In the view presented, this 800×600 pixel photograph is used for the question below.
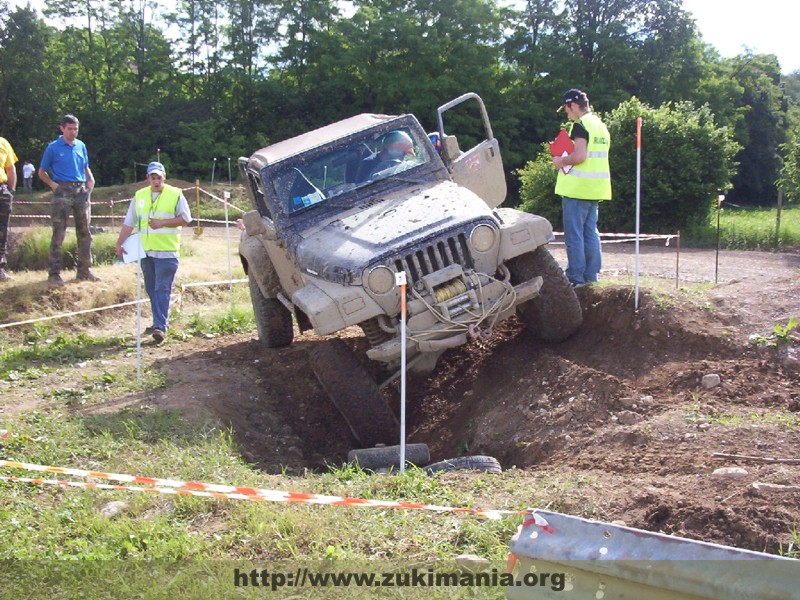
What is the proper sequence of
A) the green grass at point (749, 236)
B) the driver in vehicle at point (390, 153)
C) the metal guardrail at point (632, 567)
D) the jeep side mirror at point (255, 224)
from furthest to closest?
the green grass at point (749, 236)
the jeep side mirror at point (255, 224)
the driver in vehicle at point (390, 153)
the metal guardrail at point (632, 567)

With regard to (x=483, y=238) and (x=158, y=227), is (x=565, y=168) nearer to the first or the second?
(x=483, y=238)

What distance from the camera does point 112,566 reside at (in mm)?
4469

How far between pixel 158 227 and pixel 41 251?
641 cm

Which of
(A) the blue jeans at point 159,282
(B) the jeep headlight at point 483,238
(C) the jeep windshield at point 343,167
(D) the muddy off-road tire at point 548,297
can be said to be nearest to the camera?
(B) the jeep headlight at point 483,238

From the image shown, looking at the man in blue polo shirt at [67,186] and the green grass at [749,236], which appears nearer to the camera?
the man in blue polo shirt at [67,186]

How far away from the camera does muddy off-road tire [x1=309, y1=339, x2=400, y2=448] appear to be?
22.0 ft

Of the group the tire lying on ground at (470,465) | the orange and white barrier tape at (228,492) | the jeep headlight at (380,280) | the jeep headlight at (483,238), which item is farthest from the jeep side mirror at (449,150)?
the orange and white barrier tape at (228,492)

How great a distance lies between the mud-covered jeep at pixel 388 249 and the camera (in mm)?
6668

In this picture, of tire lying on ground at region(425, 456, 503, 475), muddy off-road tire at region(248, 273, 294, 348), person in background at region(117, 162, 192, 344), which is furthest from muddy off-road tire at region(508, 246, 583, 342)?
person in background at region(117, 162, 192, 344)

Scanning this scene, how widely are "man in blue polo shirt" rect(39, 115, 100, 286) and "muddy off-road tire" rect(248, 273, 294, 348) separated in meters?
3.53

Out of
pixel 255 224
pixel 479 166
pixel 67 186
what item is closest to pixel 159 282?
pixel 255 224

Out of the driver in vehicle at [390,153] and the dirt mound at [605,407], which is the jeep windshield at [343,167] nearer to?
the driver in vehicle at [390,153]

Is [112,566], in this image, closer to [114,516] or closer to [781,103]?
[114,516]

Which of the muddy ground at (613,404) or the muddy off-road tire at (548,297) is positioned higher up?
the muddy off-road tire at (548,297)
